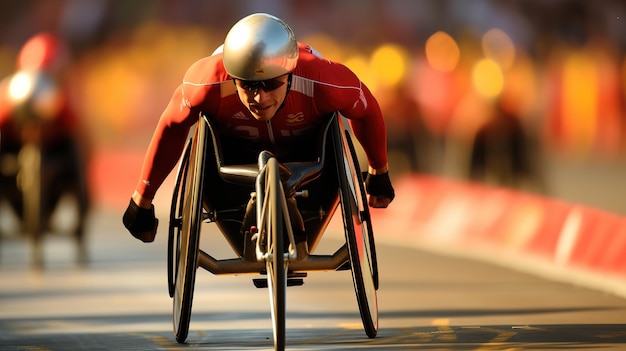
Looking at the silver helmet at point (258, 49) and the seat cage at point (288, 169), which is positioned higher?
the silver helmet at point (258, 49)

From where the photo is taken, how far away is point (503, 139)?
79.8 ft

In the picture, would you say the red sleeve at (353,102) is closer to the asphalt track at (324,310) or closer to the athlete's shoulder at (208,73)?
the athlete's shoulder at (208,73)

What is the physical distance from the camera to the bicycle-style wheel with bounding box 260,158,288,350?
970cm

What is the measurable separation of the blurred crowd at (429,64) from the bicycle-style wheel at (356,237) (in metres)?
8.88

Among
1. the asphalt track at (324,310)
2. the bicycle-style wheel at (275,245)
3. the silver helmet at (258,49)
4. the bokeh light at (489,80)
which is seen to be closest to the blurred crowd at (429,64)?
the bokeh light at (489,80)

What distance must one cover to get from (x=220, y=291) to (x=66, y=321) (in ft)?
8.48

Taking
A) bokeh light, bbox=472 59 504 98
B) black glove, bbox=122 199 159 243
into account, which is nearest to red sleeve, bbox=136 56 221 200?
black glove, bbox=122 199 159 243

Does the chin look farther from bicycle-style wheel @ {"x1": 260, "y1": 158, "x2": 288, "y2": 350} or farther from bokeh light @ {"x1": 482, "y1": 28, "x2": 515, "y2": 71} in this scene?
bokeh light @ {"x1": 482, "y1": 28, "x2": 515, "y2": 71}

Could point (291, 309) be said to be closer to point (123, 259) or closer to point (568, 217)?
point (568, 217)

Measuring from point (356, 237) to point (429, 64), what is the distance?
35397 mm

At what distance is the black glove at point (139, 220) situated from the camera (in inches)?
447

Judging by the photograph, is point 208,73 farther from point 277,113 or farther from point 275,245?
point 275,245

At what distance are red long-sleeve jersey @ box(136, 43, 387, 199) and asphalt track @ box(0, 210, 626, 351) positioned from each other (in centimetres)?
113

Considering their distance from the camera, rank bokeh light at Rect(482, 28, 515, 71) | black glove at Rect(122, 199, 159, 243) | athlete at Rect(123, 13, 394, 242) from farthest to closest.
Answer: bokeh light at Rect(482, 28, 515, 71) → black glove at Rect(122, 199, 159, 243) → athlete at Rect(123, 13, 394, 242)
